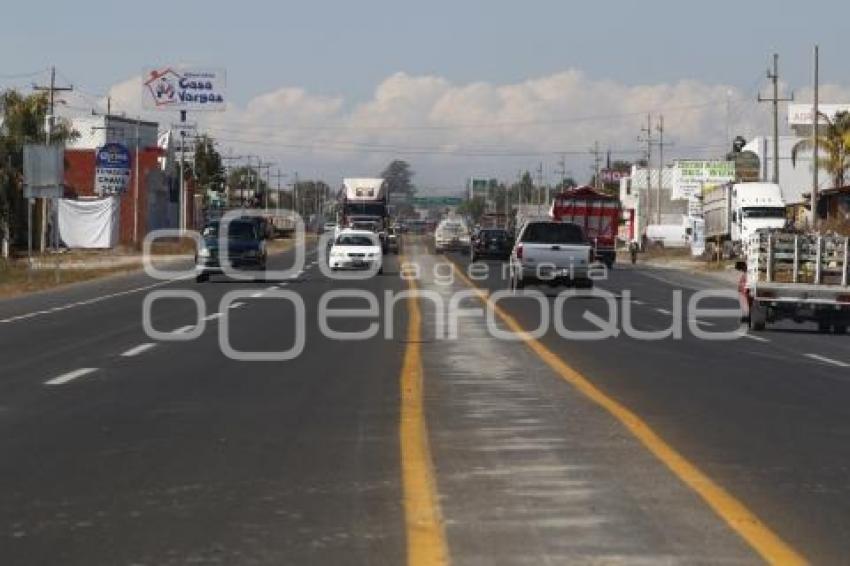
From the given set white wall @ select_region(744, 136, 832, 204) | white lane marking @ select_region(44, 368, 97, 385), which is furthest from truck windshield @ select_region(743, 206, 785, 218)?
white lane marking @ select_region(44, 368, 97, 385)

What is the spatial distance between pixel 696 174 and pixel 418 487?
432ft

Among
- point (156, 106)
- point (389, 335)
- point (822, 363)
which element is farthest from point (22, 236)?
point (822, 363)

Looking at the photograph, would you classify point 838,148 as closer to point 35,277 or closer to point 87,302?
point 35,277

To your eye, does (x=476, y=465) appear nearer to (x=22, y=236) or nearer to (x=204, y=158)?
(x=22, y=236)

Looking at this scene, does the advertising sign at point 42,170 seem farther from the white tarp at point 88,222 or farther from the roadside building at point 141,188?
the roadside building at point 141,188

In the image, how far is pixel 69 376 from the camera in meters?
19.1

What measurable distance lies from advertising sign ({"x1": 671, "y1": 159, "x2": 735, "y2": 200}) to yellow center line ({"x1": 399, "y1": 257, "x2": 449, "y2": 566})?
121 metres

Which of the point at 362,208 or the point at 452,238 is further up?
the point at 362,208

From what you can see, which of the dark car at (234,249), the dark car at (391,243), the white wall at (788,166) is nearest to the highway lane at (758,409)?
the dark car at (234,249)

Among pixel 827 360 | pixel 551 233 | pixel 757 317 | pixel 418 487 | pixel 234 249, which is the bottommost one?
pixel 827 360

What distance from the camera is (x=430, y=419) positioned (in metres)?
14.4

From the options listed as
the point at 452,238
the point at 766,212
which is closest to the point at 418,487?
the point at 766,212

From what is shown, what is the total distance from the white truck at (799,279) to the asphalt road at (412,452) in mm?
4675

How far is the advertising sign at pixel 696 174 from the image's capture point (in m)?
136
